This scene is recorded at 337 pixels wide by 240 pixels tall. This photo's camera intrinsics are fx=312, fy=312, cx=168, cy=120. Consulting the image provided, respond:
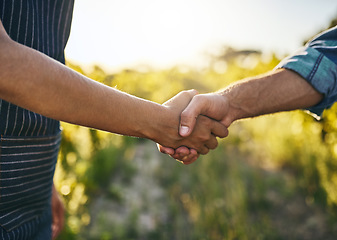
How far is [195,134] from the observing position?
179cm

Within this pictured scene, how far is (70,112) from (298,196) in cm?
371

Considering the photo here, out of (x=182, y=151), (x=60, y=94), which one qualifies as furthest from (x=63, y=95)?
(x=182, y=151)

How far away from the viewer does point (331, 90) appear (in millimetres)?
1595

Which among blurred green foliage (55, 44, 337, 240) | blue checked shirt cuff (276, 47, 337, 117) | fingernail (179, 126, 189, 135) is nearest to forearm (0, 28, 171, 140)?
fingernail (179, 126, 189, 135)

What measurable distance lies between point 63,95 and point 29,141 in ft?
0.81

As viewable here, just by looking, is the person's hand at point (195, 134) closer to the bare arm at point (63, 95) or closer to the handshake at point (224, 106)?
the handshake at point (224, 106)

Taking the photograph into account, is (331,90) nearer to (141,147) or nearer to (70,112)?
(70,112)

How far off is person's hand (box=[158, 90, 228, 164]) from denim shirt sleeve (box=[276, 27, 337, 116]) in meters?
0.52

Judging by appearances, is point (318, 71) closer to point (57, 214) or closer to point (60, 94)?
point (60, 94)

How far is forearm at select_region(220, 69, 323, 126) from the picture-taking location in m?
1.62

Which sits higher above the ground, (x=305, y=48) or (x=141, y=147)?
(x=305, y=48)

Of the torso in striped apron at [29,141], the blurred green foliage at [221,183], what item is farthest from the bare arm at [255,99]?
the blurred green foliage at [221,183]

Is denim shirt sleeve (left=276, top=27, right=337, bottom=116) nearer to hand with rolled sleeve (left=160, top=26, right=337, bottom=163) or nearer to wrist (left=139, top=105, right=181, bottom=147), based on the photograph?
hand with rolled sleeve (left=160, top=26, right=337, bottom=163)

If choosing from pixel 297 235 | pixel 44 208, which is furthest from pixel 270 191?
pixel 44 208
